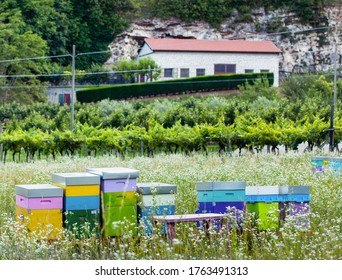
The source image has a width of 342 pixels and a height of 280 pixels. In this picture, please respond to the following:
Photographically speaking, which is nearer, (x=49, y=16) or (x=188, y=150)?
(x=188, y=150)

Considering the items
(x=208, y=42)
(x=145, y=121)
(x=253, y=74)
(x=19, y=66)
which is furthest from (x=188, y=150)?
(x=208, y=42)

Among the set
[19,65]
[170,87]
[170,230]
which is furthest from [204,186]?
[170,87]

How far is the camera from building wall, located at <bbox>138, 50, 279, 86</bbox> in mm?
64750

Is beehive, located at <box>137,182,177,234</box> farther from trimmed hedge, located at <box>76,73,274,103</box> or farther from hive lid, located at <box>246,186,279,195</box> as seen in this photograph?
trimmed hedge, located at <box>76,73,274,103</box>

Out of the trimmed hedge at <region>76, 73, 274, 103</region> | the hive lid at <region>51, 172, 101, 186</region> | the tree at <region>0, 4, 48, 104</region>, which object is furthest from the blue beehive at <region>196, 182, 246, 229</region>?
the tree at <region>0, 4, 48, 104</region>

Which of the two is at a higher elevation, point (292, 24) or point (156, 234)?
point (292, 24)

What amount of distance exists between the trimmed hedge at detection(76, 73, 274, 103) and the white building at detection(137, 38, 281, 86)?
4410 millimetres

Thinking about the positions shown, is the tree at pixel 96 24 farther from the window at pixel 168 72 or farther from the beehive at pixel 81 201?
the beehive at pixel 81 201

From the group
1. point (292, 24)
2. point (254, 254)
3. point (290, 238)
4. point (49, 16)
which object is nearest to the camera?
point (290, 238)

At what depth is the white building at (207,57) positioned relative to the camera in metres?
64.7

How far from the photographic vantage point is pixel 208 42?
67.6 metres

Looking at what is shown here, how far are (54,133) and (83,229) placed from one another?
17352mm

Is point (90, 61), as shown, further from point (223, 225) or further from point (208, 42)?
point (223, 225)

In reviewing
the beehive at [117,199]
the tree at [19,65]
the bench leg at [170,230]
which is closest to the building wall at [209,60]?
the tree at [19,65]
